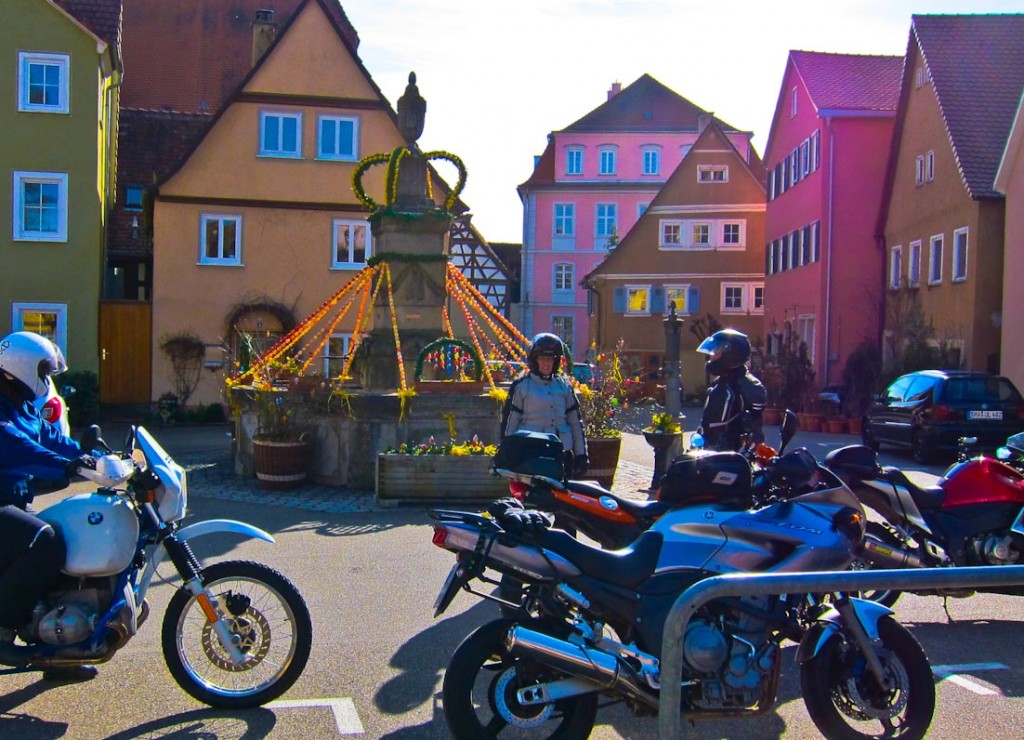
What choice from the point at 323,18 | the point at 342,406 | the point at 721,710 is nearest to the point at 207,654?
the point at 721,710

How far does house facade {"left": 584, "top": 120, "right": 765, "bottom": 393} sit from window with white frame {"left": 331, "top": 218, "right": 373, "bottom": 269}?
18747 mm

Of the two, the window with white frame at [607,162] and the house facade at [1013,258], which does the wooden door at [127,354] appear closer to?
the house facade at [1013,258]

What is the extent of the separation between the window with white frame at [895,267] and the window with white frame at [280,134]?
52.2 ft

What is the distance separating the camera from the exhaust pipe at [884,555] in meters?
6.69

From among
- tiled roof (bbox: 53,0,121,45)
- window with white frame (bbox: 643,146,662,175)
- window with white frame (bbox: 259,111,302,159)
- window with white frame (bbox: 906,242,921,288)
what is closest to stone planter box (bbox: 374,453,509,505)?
window with white frame (bbox: 259,111,302,159)

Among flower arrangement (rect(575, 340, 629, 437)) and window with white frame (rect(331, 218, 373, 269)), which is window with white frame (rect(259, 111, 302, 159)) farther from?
Answer: flower arrangement (rect(575, 340, 629, 437))

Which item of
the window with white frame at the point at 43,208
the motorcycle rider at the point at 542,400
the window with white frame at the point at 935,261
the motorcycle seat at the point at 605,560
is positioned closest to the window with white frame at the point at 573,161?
the window with white frame at the point at 935,261

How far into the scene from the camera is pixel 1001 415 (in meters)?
18.2

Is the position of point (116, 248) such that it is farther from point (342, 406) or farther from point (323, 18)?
point (342, 406)

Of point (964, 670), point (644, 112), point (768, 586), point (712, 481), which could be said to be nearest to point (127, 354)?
point (964, 670)

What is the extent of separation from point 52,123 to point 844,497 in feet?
77.5

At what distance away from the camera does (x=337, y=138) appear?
2773 cm

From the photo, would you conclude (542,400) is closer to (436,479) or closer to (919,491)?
(919,491)

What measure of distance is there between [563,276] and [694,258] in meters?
13.0
